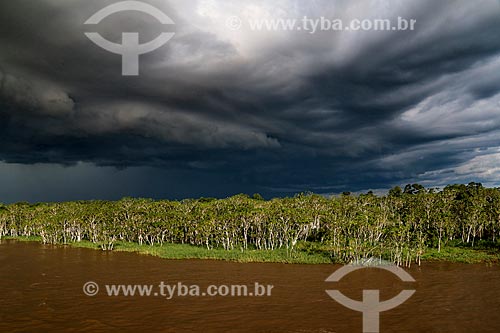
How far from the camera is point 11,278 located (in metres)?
38.3

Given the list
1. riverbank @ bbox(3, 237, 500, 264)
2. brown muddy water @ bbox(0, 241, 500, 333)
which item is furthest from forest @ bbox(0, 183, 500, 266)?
brown muddy water @ bbox(0, 241, 500, 333)

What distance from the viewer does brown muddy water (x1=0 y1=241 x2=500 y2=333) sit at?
2250 cm

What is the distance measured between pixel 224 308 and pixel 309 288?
1016cm

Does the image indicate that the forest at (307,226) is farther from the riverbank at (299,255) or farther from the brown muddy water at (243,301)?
the brown muddy water at (243,301)

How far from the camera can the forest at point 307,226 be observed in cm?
4972

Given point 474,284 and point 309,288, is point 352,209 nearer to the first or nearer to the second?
point 474,284

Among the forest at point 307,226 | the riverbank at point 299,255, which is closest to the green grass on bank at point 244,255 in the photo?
the riverbank at point 299,255

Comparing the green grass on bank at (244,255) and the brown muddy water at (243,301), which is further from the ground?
the brown muddy water at (243,301)

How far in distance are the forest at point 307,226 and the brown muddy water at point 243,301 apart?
6966 mm

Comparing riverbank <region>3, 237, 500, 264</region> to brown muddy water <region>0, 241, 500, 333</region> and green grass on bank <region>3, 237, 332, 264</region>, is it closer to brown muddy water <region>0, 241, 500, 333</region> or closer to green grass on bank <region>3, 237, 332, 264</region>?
green grass on bank <region>3, 237, 332, 264</region>

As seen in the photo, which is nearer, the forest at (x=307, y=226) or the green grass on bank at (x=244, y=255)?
the green grass on bank at (x=244, y=255)

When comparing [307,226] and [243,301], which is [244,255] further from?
[243,301]

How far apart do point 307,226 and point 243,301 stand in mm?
34140

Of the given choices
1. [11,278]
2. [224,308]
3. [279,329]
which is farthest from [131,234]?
[279,329]
